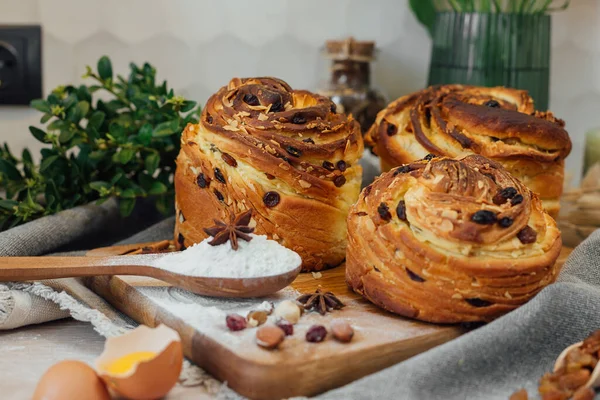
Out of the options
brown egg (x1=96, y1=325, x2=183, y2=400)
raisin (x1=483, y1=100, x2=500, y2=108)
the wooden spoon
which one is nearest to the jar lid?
raisin (x1=483, y1=100, x2=500, y2=108)

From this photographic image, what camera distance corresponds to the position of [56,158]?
183cm

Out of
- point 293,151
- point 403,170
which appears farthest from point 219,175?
point 403,170

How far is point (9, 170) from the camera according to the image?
1.86 m

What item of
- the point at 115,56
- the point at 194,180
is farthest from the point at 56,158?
the point at 115,56

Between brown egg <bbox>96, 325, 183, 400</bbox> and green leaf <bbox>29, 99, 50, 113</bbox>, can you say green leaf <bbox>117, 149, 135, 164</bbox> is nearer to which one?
green leaf <bbox>29, 99, 50, 113</bbox>

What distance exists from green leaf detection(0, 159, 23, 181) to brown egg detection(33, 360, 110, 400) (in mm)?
874

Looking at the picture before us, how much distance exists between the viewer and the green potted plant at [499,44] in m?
2.17

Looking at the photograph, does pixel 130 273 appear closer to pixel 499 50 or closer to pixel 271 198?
pixel 271 198

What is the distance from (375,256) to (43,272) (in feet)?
1.98

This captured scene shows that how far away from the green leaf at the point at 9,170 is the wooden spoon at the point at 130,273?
1.56ft

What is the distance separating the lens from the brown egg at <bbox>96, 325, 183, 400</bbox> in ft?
3.56

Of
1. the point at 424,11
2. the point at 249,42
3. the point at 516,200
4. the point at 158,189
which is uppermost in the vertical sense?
the point at 424,11

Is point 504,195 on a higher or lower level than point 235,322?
higher

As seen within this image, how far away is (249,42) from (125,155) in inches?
33.1
